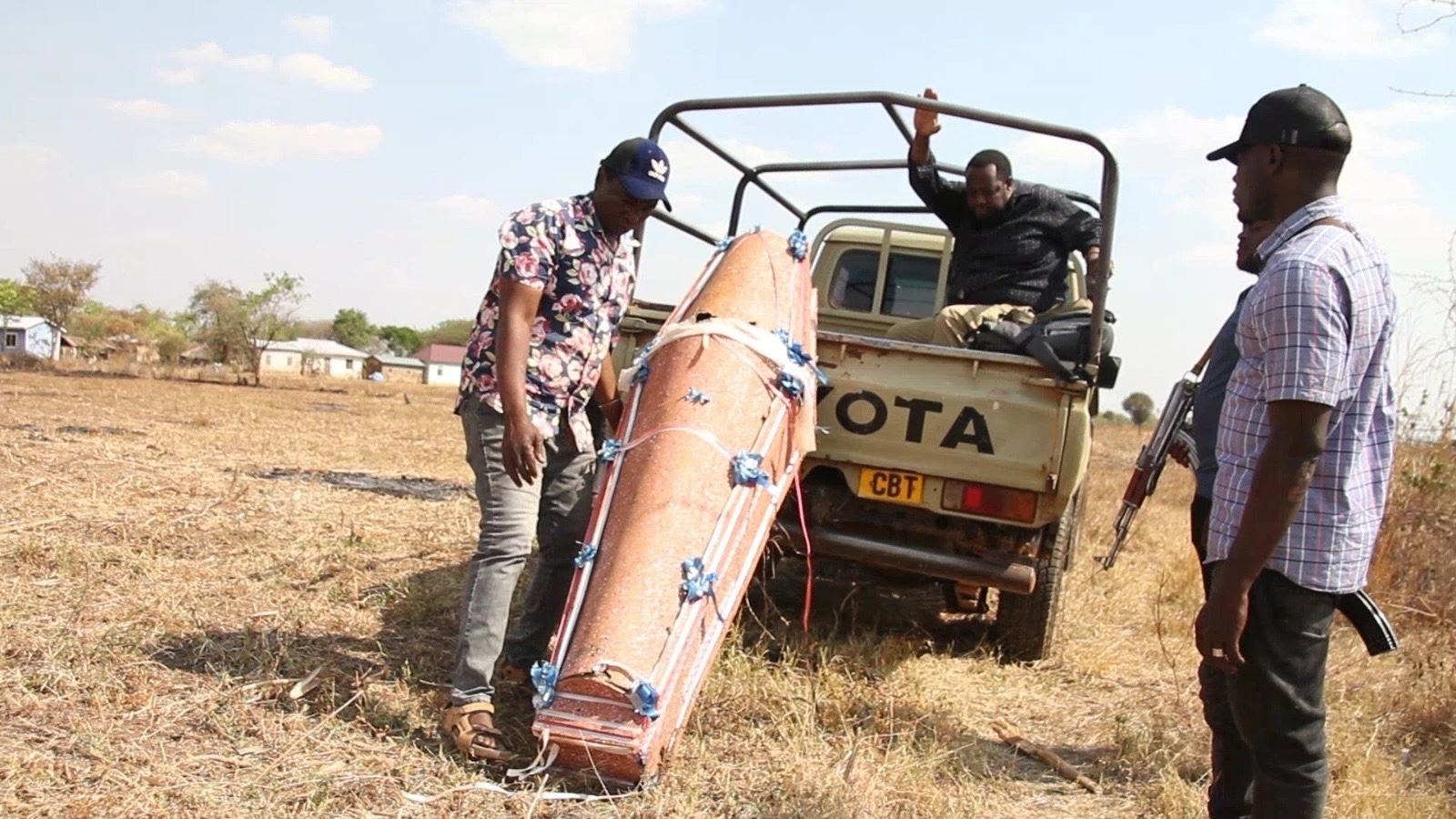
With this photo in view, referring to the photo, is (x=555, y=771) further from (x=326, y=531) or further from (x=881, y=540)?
(x=326, y=531)

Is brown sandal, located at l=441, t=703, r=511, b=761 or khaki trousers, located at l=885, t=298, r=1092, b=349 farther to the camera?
khaki trousers, located at l=885, t=298, r=1092, b=349

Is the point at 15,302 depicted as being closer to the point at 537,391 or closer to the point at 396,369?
the point at 396,369

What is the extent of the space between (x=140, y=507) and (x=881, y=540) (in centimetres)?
420

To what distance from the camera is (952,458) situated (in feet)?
14.9

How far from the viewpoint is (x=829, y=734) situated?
3893 millimetres

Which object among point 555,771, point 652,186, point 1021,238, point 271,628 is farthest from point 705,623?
point 1021,238

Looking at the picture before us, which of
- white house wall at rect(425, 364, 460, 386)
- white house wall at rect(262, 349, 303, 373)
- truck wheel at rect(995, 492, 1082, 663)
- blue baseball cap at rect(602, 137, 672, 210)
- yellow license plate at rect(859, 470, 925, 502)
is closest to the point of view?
blue baseball cap at rect(602, 137, 672, 210)

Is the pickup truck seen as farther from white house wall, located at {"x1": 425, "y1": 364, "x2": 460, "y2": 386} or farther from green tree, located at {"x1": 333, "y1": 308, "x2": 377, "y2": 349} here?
green tree, located at {"x1": 333, "y1": 308, "x2": 377, "y2": 349}

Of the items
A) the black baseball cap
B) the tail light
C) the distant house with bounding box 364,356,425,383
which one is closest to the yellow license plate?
the tail light

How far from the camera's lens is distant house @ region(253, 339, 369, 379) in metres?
79.6

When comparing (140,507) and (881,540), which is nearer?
(881,540)

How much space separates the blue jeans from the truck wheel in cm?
215

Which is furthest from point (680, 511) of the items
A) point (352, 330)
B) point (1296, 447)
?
point (352, 330)

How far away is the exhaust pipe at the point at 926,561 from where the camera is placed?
14.9 feet
